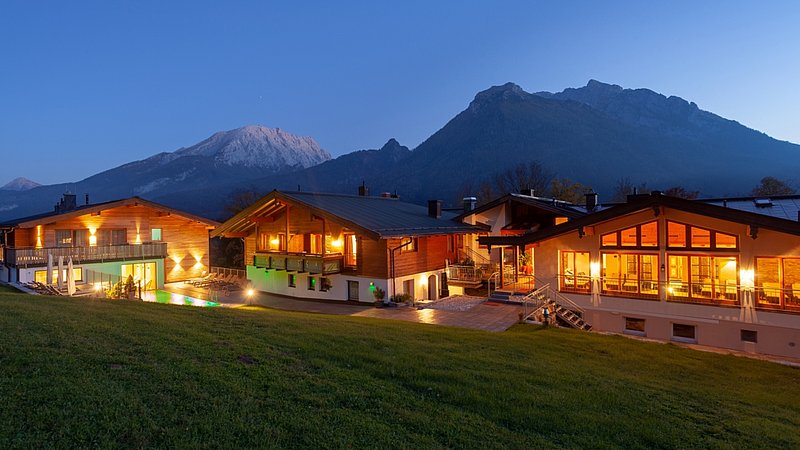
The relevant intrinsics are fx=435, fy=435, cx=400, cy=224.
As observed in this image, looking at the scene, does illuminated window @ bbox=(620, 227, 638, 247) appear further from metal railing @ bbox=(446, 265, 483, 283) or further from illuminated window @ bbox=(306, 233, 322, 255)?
illuminated window @ bbox=(306, 233, 322, 255)

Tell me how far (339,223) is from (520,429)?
16.9 metres

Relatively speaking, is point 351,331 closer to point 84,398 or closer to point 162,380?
point 162,380

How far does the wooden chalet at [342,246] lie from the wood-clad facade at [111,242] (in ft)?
17.2

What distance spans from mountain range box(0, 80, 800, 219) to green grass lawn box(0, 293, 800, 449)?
89.5 meters

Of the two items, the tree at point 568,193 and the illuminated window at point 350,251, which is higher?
the tree at point 568,193

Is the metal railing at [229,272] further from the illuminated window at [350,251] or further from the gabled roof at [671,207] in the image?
the gabled roof at [671,207]

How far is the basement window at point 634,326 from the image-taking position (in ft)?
56.7

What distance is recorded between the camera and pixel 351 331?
1220 cm

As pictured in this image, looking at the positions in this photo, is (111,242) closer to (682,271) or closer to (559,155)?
(682,271)

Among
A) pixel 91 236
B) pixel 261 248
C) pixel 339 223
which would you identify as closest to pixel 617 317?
pixel 339 223

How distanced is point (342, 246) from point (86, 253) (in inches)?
636

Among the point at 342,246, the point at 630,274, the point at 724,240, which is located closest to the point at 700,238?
the point at 724,240

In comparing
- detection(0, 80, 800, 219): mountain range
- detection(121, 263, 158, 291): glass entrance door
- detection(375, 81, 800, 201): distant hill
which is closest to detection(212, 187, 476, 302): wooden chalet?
detection(121, 263, 158, 291): glass entrance door

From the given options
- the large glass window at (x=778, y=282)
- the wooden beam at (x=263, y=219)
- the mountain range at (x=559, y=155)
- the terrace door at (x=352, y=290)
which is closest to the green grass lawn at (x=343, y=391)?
the large glass window at (x=778, y=282)
